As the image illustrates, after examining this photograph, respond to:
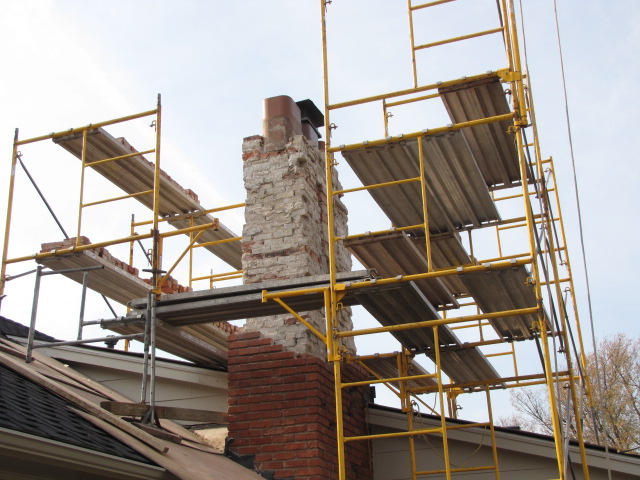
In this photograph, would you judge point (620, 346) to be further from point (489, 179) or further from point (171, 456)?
point (171, 456)

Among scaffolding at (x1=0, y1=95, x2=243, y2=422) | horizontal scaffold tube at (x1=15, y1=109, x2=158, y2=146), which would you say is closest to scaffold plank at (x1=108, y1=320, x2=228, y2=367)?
scaffolding at (x1=0, y1=95, x2=243, y2=422)

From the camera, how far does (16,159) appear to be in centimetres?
1084

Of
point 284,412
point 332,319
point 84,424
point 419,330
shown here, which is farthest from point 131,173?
point 84,424

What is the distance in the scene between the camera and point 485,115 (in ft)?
28.3

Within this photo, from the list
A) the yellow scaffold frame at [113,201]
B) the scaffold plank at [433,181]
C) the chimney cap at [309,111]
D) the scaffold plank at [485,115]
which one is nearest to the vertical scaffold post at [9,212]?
the yellow scaffold frame at [113,201]

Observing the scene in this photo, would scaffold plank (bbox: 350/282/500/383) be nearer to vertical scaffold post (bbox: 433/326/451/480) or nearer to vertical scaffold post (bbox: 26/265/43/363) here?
vertical scaffold post (bbox: 433/326/451/480)

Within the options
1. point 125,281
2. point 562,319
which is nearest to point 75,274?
point 125,281

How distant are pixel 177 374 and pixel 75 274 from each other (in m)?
1.66

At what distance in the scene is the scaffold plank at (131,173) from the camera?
34.9 ft

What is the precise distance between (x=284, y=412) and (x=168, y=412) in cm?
119

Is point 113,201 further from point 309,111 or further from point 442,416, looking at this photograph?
point 442,416

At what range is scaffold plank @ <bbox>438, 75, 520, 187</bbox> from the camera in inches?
328

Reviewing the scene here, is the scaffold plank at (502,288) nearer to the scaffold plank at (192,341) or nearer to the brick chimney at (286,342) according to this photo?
the brick chimney at (286,342)

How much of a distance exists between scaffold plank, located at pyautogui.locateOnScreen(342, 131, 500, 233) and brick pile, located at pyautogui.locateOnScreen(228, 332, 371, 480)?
1.92 meters
